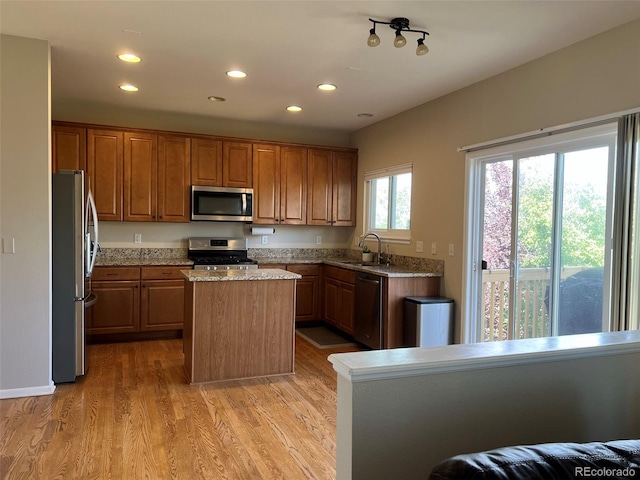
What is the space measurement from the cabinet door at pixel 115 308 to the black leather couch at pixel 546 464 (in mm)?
4587

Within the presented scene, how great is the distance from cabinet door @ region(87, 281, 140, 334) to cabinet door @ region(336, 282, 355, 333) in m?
2.25

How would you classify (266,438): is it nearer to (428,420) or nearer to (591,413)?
(428,420)

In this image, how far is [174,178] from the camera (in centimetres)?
544

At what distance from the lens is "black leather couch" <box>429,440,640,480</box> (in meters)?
1.03

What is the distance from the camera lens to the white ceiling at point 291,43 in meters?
2.76

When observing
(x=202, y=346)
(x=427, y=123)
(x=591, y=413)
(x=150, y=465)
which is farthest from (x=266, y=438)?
(x=427, y=123)

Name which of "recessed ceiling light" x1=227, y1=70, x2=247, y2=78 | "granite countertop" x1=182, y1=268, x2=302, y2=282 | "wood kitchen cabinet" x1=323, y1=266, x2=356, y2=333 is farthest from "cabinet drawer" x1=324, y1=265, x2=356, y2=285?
"recessed ceiling light" x1=227, y1=70, x2=247, y2=78

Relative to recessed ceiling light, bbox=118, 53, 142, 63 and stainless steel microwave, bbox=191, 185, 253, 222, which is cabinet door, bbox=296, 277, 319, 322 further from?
recessed ceiling light, bbox=118, 53, 142, 63

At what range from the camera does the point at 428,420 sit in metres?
1.52

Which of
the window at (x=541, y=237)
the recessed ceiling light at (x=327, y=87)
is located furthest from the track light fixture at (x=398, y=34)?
Answer: the recessed ceiling light at (x=327, y=87)

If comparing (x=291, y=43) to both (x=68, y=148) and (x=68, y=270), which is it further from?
(x=68, y=148)

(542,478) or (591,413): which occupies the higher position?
(542,478)

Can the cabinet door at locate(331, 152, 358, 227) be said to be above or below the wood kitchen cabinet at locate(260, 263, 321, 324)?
above

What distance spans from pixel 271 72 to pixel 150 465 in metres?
3.04
